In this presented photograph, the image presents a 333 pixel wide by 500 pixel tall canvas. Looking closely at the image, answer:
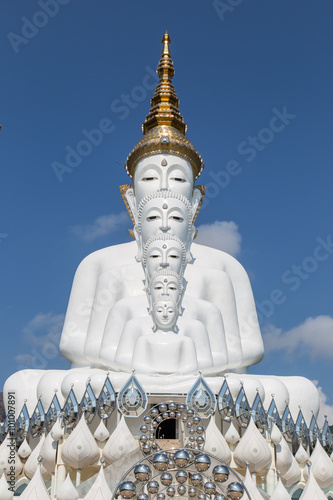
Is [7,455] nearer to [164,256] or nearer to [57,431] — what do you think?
[57,431]

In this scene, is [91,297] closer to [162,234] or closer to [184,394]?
[162,234]

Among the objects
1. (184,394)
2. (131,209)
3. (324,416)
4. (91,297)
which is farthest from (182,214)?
(324,416)

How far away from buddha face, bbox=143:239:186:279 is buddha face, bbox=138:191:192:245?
36 cm

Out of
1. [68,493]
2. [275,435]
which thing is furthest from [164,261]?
[68,493]

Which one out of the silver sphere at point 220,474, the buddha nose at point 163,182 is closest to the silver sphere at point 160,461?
the silver sphere at point 220,474

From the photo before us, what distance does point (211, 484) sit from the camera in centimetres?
612

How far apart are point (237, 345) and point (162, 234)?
3086 millimetres

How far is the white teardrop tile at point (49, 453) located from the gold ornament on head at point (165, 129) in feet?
23.0

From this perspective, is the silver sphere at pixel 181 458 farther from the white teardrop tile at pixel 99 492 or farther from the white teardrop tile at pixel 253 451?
the white teardrop tile at pixel 253 451

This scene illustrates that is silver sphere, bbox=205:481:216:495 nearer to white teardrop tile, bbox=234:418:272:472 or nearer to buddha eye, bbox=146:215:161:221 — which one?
white teardrop tile, bbox=234:418:272:472

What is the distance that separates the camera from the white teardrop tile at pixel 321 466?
9.95 metres

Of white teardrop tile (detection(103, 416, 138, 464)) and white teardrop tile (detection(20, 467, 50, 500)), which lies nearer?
white teardrop tile (detection(20, 467, 50, 500))

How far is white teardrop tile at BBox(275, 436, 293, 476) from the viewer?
9.90 metres

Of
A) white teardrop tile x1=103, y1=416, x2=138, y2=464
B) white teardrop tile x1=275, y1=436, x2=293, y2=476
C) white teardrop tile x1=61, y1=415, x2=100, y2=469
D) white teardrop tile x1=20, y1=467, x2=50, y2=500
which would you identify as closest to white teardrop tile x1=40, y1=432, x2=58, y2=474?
white teardrop tile x1=61, y1=415, x2=100, y2=469
